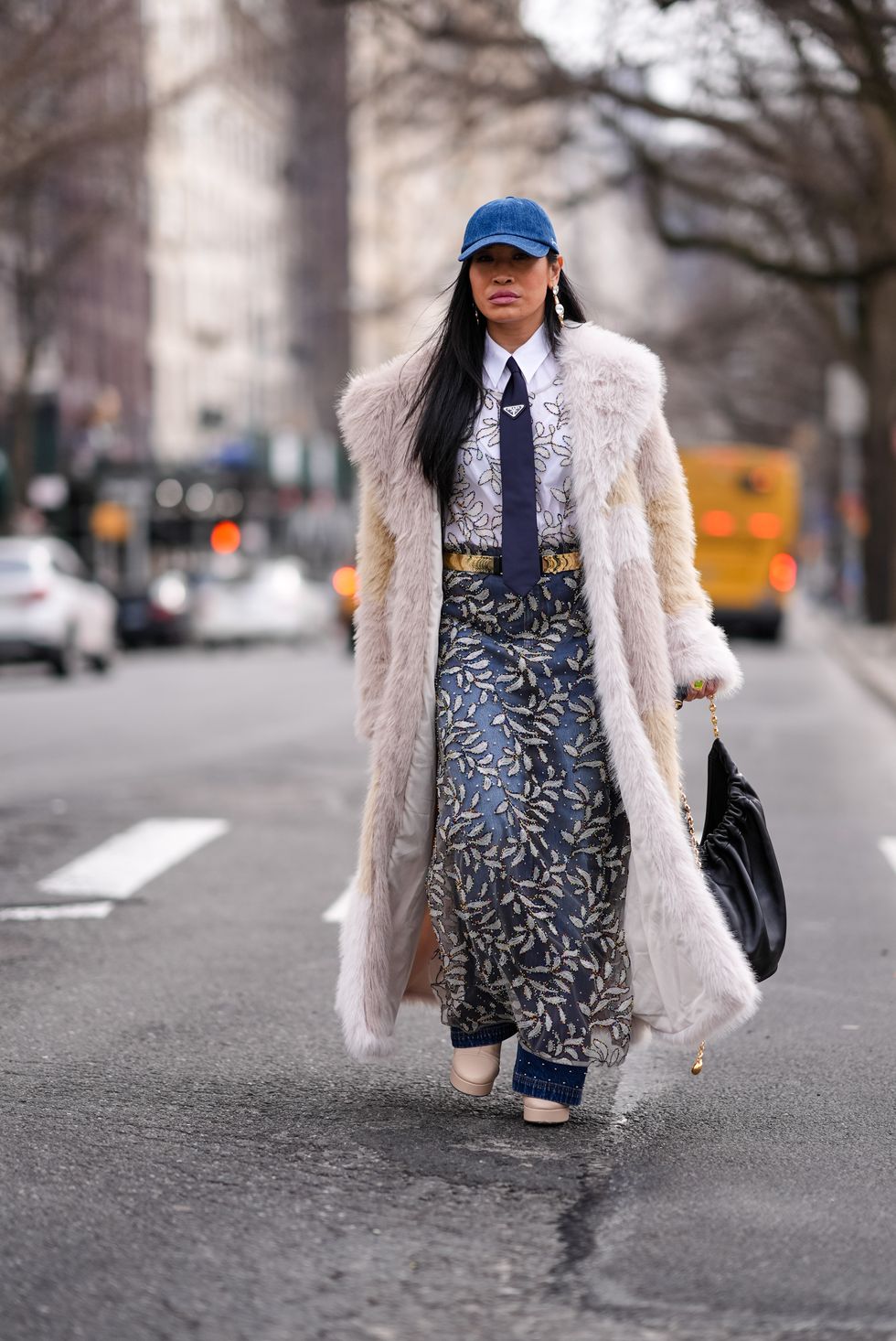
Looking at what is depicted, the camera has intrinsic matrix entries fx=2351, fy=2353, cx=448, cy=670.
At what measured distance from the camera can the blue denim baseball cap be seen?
477cm

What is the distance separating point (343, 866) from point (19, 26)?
592 inches

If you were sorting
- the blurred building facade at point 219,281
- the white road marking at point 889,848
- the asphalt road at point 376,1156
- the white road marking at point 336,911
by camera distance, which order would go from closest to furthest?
the asphalt road at point 376,1156, the white road marking at point 336,911, the white road marking at point 889,848, the blurred building facade at point 219,281

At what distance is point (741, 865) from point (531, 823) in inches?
19.9

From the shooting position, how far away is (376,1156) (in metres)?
4.70

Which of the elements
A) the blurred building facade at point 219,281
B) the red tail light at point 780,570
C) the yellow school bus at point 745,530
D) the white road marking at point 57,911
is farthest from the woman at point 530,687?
the blurred building facade at point 219,281

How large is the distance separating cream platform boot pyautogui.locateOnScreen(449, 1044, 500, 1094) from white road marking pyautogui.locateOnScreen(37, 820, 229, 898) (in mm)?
3812

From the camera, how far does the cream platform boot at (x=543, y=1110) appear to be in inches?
193

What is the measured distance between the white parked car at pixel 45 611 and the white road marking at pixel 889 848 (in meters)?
16.8

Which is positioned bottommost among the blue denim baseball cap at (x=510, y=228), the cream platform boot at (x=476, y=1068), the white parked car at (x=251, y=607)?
the white parked car at (x=251, y=607)

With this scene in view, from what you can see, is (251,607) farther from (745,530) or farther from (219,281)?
(219,281)

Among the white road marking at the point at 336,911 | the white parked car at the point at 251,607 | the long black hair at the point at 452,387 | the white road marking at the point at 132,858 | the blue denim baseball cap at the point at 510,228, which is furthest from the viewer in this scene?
the white parked car at the point at 251,607

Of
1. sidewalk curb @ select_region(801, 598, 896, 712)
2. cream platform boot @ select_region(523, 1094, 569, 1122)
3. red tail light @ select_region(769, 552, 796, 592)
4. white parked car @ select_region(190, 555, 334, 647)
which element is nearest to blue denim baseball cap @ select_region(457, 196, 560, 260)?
cream platform boot @ select_region(523, 1094, 569, 1122)

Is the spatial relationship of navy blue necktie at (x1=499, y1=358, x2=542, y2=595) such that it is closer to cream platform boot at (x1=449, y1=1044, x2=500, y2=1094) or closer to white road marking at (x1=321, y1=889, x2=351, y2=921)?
cream platform boot at (x1=449, y1=1044, x2=500, y2=1094)

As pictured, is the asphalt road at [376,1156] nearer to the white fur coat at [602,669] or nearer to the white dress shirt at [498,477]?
the white fur coat at [602,669]
